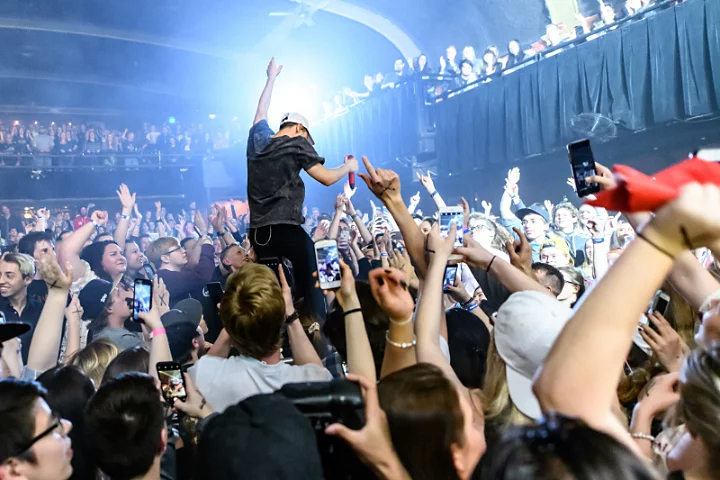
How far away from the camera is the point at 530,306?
1.52m

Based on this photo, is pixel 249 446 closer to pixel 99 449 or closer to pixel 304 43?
pixel 99 449

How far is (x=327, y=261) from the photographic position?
9.18ft

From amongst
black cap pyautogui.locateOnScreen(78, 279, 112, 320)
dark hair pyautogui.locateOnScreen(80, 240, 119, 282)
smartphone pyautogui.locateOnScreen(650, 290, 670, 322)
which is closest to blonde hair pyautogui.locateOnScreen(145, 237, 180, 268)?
dark hair pyautogui.locateOnScreen(80, 240, 119, 282)

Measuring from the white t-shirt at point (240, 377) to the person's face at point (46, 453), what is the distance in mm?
441

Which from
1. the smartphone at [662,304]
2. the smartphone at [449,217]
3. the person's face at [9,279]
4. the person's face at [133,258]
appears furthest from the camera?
the person's face at [133,258]

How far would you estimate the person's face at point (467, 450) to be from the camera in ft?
3.62

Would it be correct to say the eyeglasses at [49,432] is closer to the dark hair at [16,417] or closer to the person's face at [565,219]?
the dark hair at [16,417]

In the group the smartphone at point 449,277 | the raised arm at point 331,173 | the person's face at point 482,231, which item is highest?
the raised arm at point 331,173

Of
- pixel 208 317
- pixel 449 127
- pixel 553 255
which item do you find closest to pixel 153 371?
pixel 208 317

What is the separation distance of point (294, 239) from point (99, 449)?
2.12 m

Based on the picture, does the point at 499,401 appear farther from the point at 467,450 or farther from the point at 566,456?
the point at 566,456

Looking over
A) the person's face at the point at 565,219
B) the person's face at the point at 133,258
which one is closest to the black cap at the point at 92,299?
the person's face at the point at 133,258

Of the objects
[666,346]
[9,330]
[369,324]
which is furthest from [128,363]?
[666,346]

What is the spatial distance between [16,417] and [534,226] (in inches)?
210
